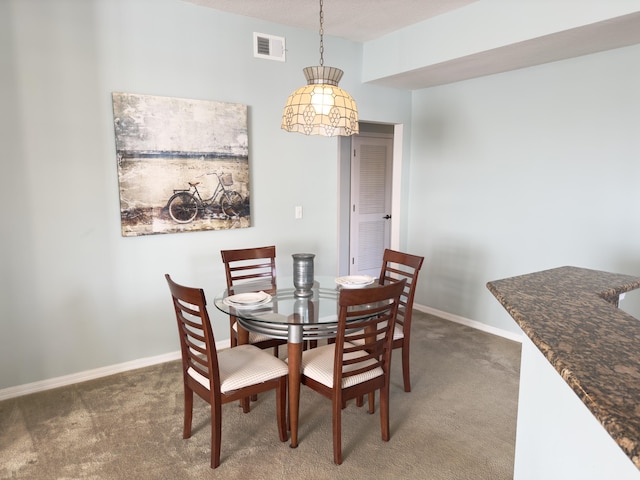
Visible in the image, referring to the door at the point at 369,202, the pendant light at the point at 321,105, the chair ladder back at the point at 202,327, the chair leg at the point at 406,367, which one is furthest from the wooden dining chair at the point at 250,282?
the door at the point at 369,202

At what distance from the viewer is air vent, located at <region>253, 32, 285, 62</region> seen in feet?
11.6

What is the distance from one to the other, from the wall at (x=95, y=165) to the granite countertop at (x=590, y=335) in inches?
98.4

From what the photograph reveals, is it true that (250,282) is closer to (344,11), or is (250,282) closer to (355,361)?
(355,361)

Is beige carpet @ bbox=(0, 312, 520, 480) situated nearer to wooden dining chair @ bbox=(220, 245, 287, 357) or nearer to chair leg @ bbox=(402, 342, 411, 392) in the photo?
chair leg @ bbox=(402, 342, 411, 392)

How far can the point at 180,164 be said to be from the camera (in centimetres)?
327

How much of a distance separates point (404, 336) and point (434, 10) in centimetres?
243

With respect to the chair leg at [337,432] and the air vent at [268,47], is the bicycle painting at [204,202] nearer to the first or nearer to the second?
the air vent at [268,47]

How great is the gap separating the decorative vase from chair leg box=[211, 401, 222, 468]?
2.70 feet

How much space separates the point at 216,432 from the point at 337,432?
1.95 feet

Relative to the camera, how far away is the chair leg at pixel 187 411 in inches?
92.7

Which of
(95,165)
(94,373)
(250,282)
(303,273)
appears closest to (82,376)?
(94,373)

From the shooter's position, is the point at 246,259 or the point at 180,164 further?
the point at 180,164

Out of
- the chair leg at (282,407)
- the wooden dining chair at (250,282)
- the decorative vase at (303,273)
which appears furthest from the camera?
the wooden dining chair at (250,282)

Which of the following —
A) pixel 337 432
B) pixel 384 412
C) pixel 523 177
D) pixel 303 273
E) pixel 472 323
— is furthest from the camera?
pixel 472 323
